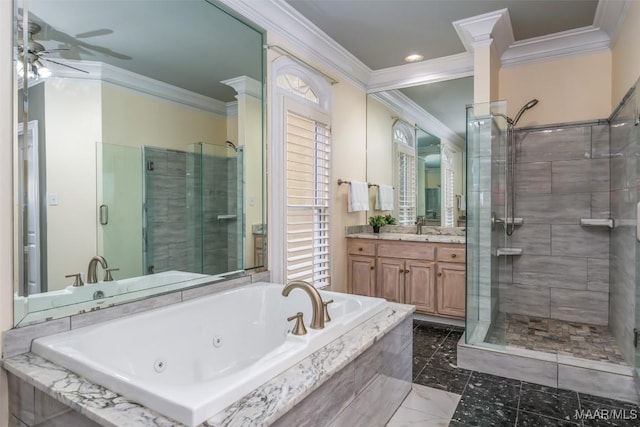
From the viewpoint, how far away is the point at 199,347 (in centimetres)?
206

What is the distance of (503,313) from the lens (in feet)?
10.4

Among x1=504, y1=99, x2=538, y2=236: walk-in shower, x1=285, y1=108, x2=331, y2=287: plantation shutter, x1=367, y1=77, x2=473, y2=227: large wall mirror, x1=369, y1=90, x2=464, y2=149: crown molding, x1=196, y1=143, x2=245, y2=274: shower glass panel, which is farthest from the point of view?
x1=369, y1=90, x2=464, y2=149: crown molding

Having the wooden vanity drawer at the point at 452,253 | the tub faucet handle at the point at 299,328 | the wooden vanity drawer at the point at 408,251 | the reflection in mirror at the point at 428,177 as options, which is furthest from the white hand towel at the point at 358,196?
the tub faucet handle at the point at 299,328

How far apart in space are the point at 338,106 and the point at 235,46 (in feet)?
4.49

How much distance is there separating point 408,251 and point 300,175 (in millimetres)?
1302

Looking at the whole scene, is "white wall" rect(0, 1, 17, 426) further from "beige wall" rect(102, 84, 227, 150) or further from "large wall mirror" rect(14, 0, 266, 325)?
"beige wall" rect(102, 84, 227, 150)

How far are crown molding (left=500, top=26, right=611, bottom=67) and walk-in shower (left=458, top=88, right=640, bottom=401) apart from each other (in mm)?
469

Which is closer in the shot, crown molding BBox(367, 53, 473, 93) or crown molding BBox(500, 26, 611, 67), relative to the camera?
crown molding BBox(500, 26, 611, 67)

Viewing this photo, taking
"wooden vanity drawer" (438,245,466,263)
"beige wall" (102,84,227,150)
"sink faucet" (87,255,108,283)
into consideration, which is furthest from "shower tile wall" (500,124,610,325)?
"sink faucet" (87,255,108,283)

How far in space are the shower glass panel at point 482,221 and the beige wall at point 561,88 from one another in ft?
2.49

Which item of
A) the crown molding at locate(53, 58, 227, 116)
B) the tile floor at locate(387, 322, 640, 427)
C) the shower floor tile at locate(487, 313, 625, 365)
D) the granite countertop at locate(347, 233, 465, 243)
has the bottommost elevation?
the tile floor at locate(387, 322, 640, 427)

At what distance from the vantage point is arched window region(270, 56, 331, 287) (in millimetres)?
2900

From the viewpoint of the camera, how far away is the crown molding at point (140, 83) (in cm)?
179

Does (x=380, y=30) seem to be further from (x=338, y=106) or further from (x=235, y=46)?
(x=235, y=46)
